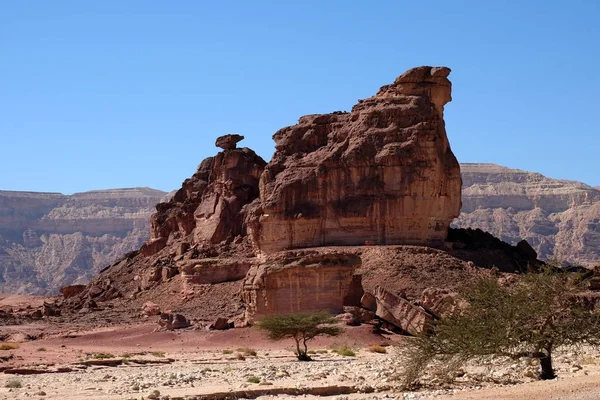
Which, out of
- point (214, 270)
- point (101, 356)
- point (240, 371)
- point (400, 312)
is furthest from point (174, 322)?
point (240, 371)

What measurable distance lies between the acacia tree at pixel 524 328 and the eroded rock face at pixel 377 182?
34.6m

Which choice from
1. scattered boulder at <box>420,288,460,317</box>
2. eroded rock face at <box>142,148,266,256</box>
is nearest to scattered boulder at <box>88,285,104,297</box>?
eroded rock face at <box>142,148,266,256</box>

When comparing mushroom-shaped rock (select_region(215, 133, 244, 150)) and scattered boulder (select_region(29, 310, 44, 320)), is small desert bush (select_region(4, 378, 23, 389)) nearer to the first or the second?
scattered boulder (select_region(29, 310, 44, 320))

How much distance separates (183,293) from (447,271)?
753 inches

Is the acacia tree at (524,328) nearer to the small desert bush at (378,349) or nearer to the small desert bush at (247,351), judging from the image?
Answer: the small desert bush at (378,349)

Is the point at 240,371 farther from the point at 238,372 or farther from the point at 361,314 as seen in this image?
the point at 361,314

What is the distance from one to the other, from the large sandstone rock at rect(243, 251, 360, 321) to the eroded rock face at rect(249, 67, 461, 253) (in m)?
12.8

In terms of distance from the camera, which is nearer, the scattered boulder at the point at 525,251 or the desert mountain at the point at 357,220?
the desert mountain at the point at 357,220

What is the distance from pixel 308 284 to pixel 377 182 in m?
14.8

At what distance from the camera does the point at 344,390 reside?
28500 mm

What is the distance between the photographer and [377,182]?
64.1 meters

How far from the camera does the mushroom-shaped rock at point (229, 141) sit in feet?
265

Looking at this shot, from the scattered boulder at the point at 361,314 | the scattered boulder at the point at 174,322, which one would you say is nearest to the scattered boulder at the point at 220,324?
the scattered boulder at the point at 174,322

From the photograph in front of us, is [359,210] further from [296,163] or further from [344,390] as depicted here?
[344,390]
